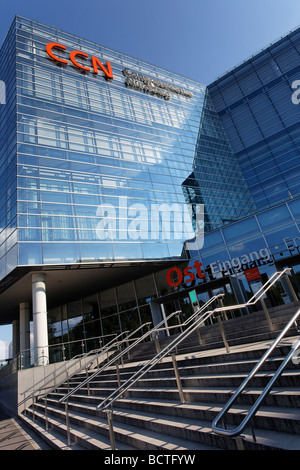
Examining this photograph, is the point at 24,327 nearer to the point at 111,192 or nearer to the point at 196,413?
the point at 111,192

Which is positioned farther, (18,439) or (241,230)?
(241,230)

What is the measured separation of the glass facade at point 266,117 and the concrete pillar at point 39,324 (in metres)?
30.8

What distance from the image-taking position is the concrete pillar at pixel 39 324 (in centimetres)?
1477

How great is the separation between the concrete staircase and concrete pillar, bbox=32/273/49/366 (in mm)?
7655

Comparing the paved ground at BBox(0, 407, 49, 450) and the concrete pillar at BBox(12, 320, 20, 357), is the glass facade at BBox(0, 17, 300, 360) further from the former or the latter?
the paved ground at BBox(0, 407, 49, 450)

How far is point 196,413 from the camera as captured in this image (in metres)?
4.41

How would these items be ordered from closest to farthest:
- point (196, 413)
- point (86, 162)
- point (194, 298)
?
1. point (196, 413)
2. point (194, 298)
3. point (86, 162)

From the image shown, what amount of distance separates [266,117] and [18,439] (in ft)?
147

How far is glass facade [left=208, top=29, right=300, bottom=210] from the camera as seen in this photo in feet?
118

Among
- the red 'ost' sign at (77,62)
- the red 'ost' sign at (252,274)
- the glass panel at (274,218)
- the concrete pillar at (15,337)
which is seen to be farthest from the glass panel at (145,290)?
the red 'ost' sign at (77,62)

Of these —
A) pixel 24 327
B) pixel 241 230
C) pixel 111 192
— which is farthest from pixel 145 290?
pixel 24 327

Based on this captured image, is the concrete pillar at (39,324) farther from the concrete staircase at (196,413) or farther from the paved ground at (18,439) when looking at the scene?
the concrete staircase at (196,413)
